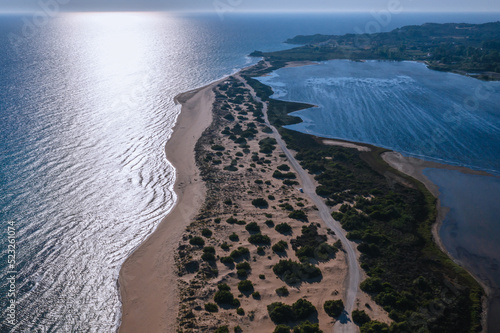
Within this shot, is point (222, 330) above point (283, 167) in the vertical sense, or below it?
below

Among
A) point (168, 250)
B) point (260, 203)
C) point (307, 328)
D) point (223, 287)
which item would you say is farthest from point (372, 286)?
point (168, 250)

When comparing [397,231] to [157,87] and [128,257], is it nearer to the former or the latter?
[128,257]

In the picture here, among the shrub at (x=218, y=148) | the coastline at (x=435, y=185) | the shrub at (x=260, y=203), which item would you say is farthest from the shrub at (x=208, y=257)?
the shrub at (x=218, y=148)

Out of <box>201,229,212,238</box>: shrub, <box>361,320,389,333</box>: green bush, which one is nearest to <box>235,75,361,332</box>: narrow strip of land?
<box>361,320,389,333</box>: green bush

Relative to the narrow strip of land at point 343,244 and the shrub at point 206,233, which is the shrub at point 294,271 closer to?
the narrow strip of land at point 343,244

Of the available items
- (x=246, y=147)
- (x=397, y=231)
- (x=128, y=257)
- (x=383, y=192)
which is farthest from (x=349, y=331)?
(x=246, y=147)

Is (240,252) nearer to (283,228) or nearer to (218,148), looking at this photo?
(283,228)
